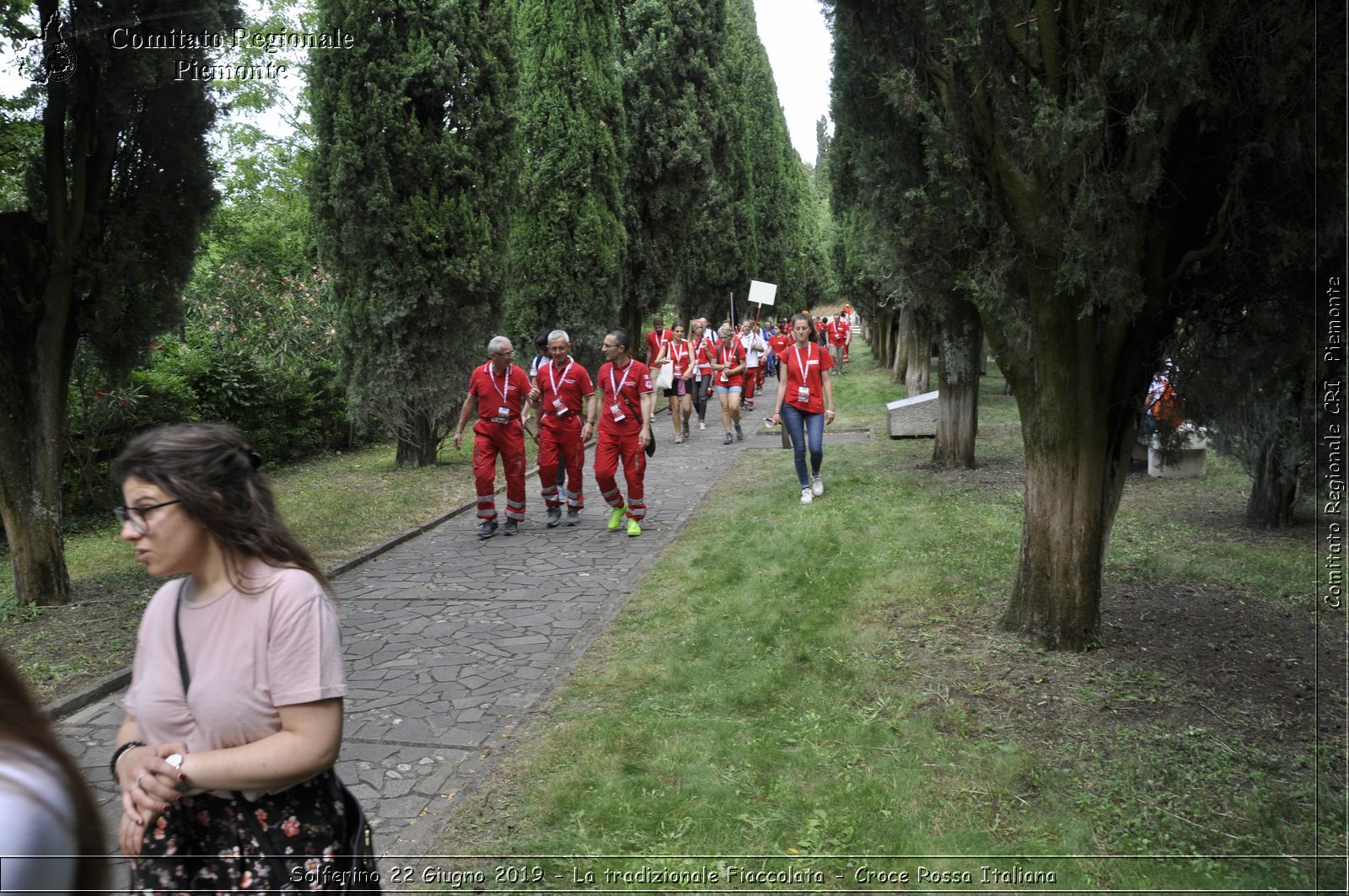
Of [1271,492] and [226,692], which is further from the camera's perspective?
[1271,492]

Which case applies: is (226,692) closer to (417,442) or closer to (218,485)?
(218,485)

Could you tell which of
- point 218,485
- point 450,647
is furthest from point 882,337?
point 218,485

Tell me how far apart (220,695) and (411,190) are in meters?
13.8

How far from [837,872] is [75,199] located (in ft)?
24.9

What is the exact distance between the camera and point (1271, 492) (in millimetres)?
9359

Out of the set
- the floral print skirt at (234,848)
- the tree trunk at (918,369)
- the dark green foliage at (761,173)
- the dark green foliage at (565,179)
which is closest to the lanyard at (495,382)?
the floral print skirt at (234,848)

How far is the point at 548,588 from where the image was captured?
8547mm

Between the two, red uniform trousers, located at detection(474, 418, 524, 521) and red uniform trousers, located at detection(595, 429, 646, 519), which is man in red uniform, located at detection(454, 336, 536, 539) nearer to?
red uniform trousers, located at detection(474, 418, 524, 521)

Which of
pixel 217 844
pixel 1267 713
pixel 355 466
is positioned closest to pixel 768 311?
pixel 355 466

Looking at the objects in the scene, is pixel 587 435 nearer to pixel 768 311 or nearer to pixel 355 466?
pixel 355 466

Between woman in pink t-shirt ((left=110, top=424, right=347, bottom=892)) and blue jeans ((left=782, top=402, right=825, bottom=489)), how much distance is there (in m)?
9.50

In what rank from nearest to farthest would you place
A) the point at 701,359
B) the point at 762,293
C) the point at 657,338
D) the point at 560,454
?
the point at 560,454 < the point at 657,338 < the point at 701,359 < the point at 762,293

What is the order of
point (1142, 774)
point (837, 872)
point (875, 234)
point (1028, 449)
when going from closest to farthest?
point (837, 872) < point (1142, 774) < point (1028, 449) < point (875, 234)

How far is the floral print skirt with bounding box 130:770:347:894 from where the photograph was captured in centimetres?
223
